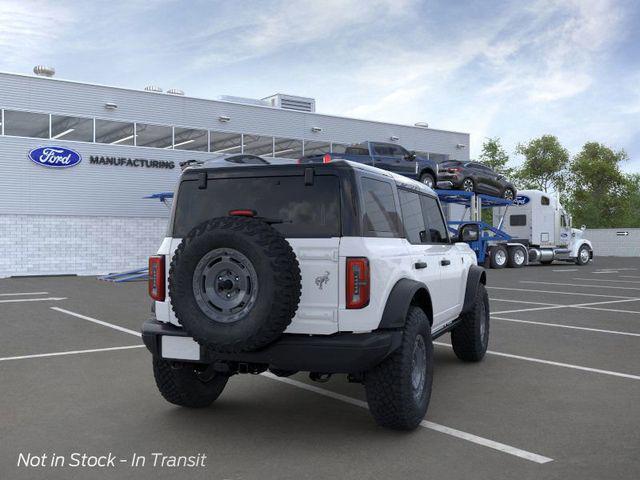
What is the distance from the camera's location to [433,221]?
6.49m

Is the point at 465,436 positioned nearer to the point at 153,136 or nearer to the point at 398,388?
the point at 398,388

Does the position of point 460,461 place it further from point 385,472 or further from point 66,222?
point 66,222

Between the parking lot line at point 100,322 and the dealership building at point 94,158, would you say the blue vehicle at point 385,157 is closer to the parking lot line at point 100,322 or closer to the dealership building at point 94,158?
the dealership building at point 94,158

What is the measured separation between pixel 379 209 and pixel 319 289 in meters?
0.89

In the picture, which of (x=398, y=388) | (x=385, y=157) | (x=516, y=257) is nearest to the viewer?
(x=398, y=388)

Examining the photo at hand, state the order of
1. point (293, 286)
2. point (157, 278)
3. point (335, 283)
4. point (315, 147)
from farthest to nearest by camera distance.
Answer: point (315, 147) → point (157, 278) → point (335, 283) → point (293, 286)

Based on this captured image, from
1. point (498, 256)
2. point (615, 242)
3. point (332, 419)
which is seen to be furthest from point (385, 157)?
point (615, 242)

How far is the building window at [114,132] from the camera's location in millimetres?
26391

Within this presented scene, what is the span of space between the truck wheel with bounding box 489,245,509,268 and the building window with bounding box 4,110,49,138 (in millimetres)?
18849

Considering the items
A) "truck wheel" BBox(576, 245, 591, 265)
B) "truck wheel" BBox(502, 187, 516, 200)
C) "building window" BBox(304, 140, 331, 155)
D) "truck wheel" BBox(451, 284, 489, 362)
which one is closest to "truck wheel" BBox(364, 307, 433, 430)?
"truck wheel" BBox(451, 284, 489, 362)

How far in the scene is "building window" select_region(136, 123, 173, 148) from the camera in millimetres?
27325

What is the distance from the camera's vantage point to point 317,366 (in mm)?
4328

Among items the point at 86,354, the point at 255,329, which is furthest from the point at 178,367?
the point at 86,354

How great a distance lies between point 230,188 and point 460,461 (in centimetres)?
250
